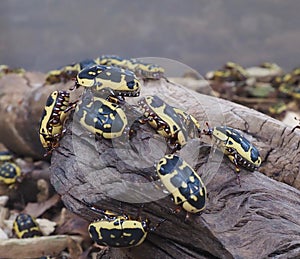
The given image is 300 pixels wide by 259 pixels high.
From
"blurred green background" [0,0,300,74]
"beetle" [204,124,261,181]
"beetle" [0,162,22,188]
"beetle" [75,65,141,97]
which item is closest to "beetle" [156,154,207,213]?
"beetle" [204,124,261,181]

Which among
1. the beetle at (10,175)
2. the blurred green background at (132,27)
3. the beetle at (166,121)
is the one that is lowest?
the beetle at (10,175)

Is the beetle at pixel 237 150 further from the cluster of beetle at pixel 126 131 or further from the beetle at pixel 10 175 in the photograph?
the beetle at pixel 10 175

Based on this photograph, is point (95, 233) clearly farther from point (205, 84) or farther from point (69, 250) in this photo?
point (205, 84)

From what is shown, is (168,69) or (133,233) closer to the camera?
(133,233)

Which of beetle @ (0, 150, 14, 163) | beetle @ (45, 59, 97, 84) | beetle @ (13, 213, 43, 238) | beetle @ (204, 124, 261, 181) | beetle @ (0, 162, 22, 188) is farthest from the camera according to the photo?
beetle @ (0, 150, 14, 163)

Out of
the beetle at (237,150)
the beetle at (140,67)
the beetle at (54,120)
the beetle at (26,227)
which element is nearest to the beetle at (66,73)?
the beetle at (140,67)

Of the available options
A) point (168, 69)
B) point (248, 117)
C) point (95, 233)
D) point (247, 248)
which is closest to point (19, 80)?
point (168, 69)

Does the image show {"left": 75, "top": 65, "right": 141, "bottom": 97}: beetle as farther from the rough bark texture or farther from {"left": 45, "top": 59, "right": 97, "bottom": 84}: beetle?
{"left": 45, "top": 59, "right": 97, "bottom": 84}: beetle
